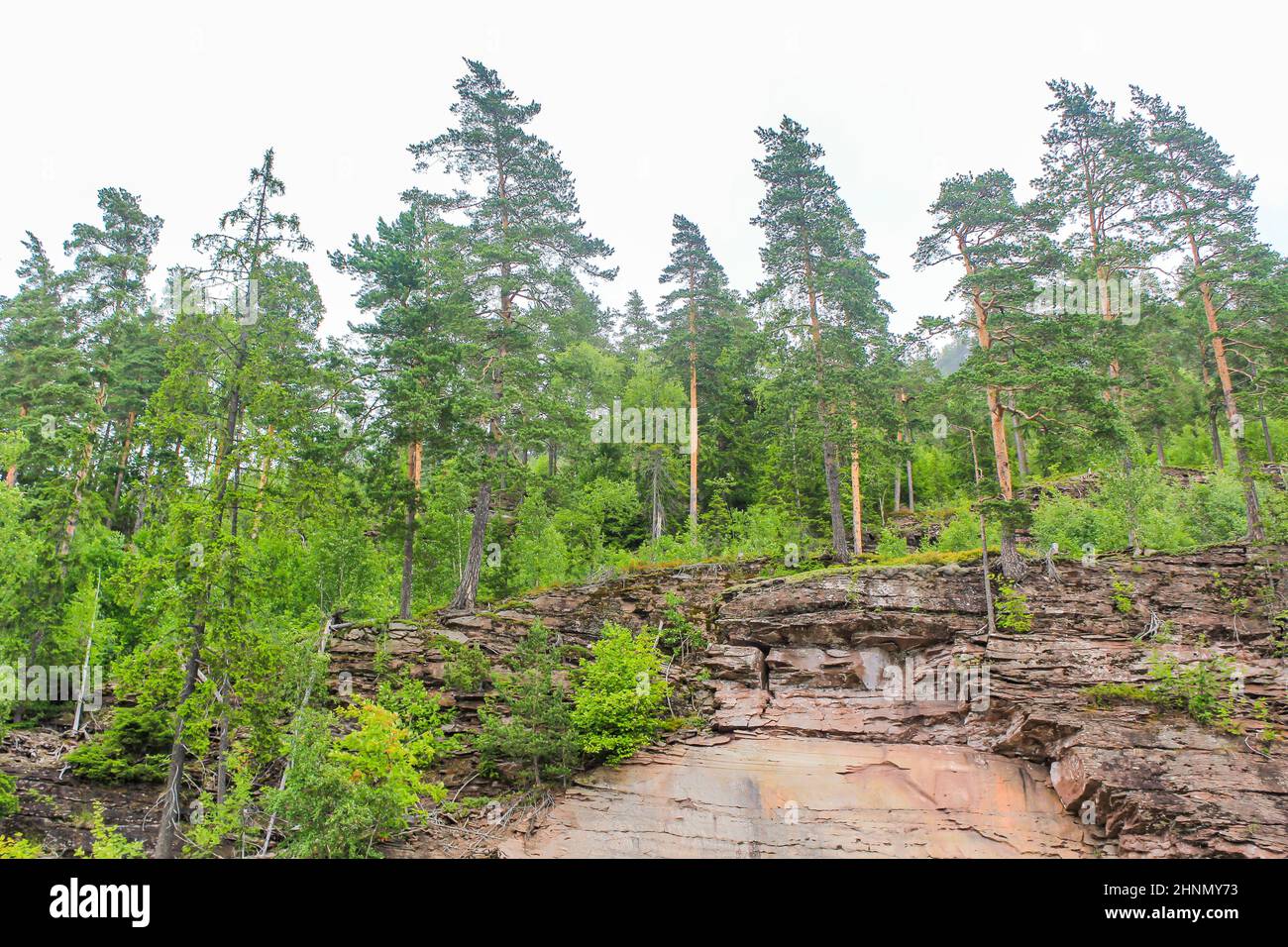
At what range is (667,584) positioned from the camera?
73.2 feet

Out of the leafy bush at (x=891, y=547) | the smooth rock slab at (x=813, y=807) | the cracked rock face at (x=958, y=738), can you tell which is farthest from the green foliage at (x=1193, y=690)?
the leafy bush at (x=891, y=547)

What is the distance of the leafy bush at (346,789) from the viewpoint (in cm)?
1308

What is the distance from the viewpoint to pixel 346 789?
13.4 metres

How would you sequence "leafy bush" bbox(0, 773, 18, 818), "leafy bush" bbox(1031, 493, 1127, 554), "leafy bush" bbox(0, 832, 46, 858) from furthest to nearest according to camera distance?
"leafy bush" bbox(1031, 493, 1127, 554), "leafy bush" bbox(0, 773, 18, 818), "leafy bush" bbox(0, 832, 46, 858)

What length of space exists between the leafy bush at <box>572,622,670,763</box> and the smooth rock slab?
69cm

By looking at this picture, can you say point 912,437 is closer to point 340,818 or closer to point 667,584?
point 667,584

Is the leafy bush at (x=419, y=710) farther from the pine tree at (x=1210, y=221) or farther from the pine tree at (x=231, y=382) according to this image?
the pine tree at (x=1210, y=221)

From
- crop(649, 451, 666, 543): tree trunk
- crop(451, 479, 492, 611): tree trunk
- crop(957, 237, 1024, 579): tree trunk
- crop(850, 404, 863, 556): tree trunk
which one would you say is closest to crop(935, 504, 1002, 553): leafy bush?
crop(850, 404, 863, 556): tree trunk

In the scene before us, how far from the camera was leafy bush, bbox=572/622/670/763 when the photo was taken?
55.9 feet

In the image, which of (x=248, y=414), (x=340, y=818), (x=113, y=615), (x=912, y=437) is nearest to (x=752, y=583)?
(x=340, y=818)

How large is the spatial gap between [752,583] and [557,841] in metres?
9.42

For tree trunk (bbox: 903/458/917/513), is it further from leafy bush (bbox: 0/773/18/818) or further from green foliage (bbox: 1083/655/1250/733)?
leafy bush (bbox: 0/773/18/818)

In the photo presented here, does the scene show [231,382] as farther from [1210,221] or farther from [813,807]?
[1210,221]

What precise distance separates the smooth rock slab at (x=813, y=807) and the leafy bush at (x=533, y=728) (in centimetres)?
93
